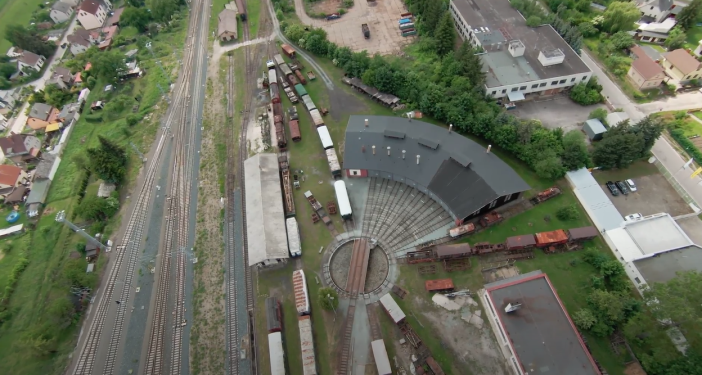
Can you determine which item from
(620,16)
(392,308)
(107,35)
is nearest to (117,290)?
(392,308)

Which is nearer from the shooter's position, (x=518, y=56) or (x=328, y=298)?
(x=328, y=298)

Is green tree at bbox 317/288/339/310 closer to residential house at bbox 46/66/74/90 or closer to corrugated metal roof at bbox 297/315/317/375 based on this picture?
corrugated metal roof at bbox 297/315/317/375

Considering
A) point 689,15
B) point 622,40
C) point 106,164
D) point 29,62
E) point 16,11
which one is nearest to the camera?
point 106,164

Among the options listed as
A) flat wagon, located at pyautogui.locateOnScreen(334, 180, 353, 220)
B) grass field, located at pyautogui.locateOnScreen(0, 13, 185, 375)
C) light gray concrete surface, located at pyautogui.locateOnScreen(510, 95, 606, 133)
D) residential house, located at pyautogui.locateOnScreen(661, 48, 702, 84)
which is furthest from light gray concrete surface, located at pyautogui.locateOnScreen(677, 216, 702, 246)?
grass field, located at pyautogui.locateOnScreen(0, 13, 185, 375)

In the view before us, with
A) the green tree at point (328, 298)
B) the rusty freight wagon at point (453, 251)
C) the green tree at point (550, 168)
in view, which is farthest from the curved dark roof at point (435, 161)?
the green tree at point (328, 298)

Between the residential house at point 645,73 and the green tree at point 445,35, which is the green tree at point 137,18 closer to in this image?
the green tree at point 445,35

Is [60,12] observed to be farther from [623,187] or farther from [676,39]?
[676,39]
